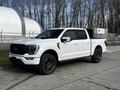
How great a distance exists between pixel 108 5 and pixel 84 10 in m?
9.87

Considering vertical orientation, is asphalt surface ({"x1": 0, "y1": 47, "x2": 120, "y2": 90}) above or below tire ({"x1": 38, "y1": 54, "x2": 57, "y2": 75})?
below

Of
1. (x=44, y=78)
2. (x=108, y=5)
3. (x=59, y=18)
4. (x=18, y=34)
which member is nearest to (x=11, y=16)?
(x=18, y=34)

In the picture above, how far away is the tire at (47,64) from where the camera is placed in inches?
347

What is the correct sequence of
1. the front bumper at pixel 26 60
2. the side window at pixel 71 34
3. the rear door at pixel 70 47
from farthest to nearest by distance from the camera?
the side window at pixel 71 34 < the rear door at pixel 70 47 < the front bumper at pixel 26 60

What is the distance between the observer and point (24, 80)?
26.0 ft

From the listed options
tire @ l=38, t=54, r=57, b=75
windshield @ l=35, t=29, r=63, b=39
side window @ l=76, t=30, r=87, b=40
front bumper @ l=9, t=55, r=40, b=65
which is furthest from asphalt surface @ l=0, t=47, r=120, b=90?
side window @ l=76, t=30, r=87, b=40

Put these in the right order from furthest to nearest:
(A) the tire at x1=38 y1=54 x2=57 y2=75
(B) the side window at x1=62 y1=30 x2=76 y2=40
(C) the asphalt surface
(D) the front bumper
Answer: (B) the side window at x1=62 y1=30 x2=76 y2=40 → (A) the tire at x1=38 y1=54 x2=57 y2=75 → (D) the front bumper → (C) the asphalt surface

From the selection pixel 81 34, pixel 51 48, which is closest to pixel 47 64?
pixel 51 48

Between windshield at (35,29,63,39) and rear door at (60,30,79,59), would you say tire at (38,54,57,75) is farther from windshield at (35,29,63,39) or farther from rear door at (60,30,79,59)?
windshield at (35,29,63,39)

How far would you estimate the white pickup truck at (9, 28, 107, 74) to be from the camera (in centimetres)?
867


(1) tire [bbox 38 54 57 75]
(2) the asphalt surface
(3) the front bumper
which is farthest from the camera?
(1) tire [bbox 38 54 57 75]

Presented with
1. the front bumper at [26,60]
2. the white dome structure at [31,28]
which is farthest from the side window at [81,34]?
the white dome structure at [31,28]

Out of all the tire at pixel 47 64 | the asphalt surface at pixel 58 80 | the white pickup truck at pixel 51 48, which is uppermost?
the white pickup truck at pixel 51 48

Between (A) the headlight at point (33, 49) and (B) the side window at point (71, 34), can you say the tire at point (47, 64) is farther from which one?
(B) the side window at point (71, 34)
